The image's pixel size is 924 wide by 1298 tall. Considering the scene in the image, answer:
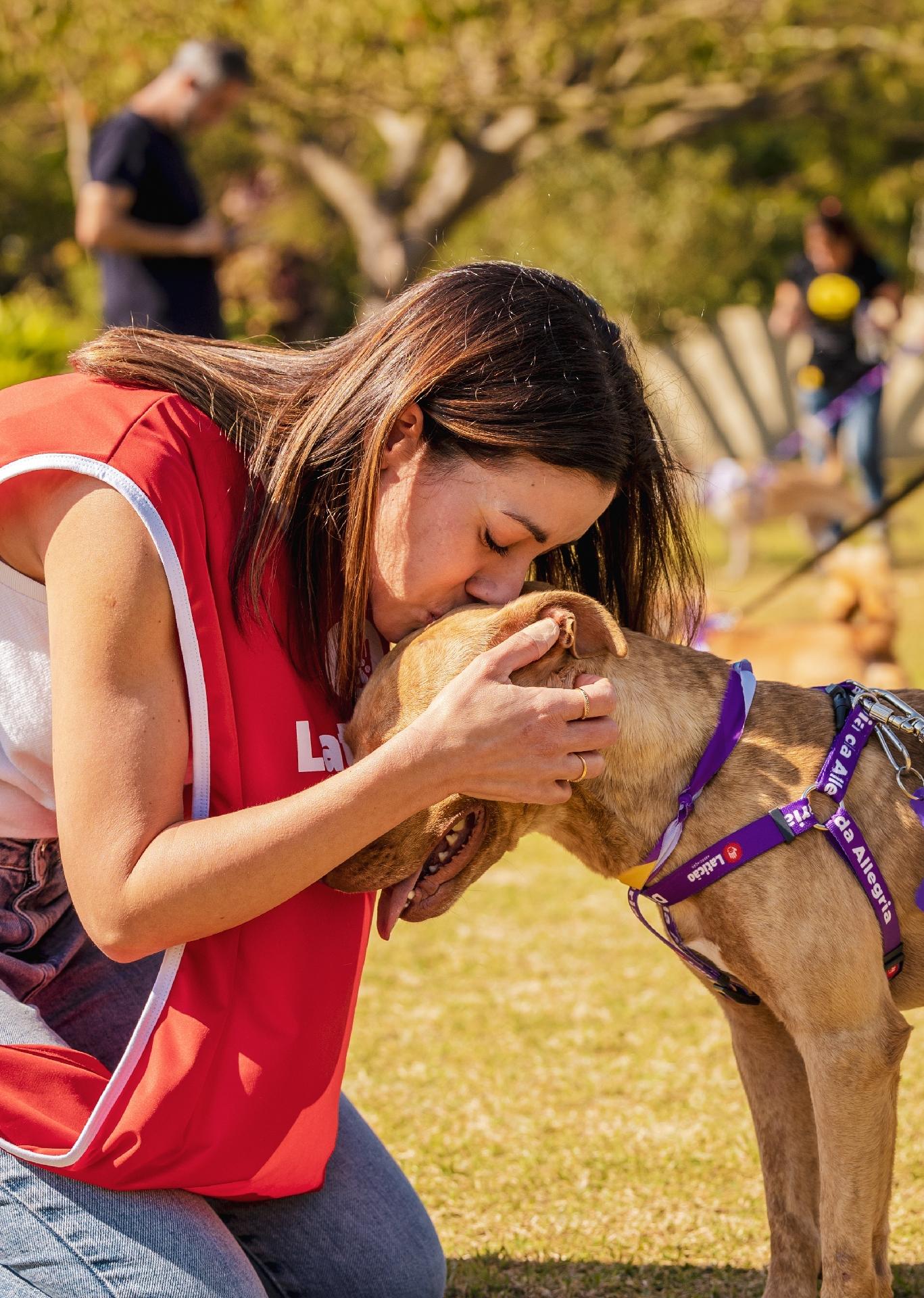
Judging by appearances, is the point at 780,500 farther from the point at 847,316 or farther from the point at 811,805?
the point at 811,805

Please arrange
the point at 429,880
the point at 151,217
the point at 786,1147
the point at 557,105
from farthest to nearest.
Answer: the point at 557,105 < the point at 151,217 < the point at 786,1147 < the point at 429,880

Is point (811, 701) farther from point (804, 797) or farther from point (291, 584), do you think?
point (291, 584)

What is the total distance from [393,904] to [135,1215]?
0.68 metres

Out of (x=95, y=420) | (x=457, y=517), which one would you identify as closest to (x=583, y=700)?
(x=457, y=517)

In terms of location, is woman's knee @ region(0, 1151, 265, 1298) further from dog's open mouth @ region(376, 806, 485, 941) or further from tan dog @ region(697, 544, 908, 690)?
tan dog @ region(697, 544, 908, 690)

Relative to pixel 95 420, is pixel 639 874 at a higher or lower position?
lower

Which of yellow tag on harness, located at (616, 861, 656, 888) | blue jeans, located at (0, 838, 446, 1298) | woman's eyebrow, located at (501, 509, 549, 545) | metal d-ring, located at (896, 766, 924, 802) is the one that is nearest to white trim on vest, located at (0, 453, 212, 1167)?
blue jeans, located at (0, 838, 446, 1298)

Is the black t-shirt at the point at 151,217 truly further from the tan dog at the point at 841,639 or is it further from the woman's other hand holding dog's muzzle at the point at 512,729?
the woman's other hand holding dog's muzzle at the point at 512,729

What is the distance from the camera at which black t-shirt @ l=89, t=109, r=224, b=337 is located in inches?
294

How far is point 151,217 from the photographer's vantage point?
764 centimetres

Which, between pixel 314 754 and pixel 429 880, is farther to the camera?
pixel 429 880

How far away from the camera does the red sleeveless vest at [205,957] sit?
90.1 inches

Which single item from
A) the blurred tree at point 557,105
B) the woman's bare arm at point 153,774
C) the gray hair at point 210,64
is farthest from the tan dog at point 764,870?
the gray hair at point 210,64

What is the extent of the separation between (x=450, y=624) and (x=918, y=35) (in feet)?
46.6
